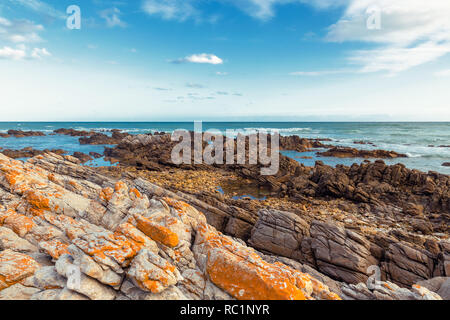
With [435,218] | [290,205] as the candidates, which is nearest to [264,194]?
[290,205]

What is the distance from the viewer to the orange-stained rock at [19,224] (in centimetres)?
744

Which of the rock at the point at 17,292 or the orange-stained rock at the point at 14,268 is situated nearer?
the rock at the point at 17,292

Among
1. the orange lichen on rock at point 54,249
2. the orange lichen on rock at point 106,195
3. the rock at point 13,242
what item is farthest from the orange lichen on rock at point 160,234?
the orange lichen on rock at point 106,195

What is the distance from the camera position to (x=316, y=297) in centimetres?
539

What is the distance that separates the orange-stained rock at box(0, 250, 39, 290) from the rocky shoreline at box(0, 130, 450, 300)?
0.02 metres

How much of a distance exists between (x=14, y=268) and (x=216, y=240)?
200 inches

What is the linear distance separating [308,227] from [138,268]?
418 inches

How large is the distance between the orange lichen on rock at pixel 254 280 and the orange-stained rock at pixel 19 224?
21.9 feet

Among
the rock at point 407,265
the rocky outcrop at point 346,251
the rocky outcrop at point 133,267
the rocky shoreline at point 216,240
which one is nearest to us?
the rocky outcrop at point 133,267

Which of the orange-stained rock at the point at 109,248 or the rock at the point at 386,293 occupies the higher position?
the orange-stained rock at the point at 109,248

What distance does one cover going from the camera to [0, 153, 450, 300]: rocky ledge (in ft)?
16.2

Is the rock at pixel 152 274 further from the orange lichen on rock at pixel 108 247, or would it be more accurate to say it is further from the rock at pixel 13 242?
the rock at pixel 13 242

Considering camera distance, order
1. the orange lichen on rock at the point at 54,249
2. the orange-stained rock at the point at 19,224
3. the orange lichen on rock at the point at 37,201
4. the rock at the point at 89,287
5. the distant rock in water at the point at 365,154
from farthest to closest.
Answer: the distant rock in water at the point at 365,154
the orange lichen on rock at the point at 37,201
the orange-stained rock at the point at 19,224
the orange lichen on rock at the point at 54,249
the rock at the point at 89,287

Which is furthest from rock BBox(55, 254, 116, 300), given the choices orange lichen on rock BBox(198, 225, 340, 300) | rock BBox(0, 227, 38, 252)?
rock BBox(0, 227, 38, 252)
